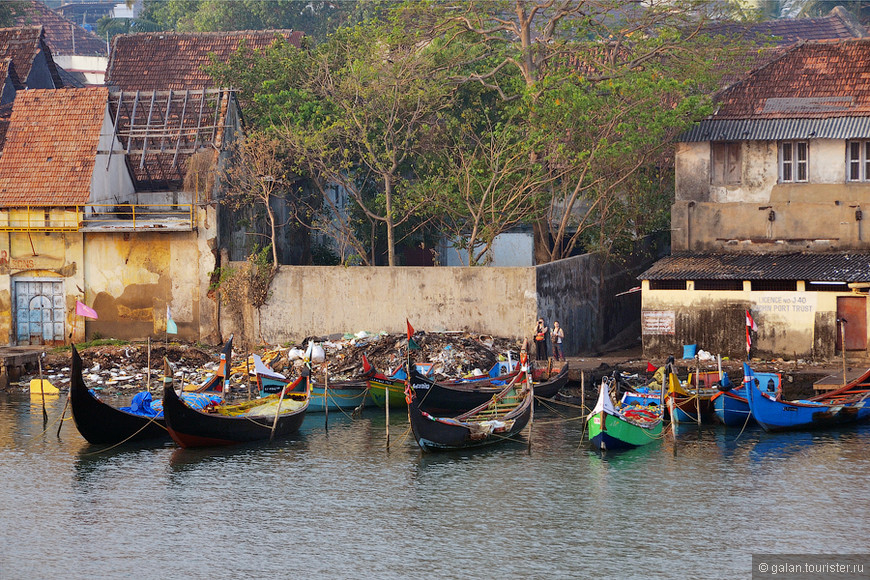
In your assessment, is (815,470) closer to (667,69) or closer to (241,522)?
(241,522)

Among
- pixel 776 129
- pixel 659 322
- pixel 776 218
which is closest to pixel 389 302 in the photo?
pixel 659 322

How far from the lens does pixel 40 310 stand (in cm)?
3388

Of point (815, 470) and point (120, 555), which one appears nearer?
point (120, 555)

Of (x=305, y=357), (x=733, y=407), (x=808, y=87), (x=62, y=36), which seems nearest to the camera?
(x=733, y=407)

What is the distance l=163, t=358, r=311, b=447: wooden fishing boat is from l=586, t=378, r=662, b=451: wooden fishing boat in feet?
21.5

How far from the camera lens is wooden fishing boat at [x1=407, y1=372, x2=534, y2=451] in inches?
902

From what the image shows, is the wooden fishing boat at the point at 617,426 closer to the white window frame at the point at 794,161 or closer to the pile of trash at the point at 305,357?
the pile of trash at the point at 305,357

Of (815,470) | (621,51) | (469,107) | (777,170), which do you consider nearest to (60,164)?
(469,107)

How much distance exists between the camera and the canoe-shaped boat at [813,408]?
2477cm

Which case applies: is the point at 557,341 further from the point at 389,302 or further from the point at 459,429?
the point at 459,429

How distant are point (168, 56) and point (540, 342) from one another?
20485 mm

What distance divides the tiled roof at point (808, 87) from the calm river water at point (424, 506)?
10.6 metres

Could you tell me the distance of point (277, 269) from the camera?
32.6 metres

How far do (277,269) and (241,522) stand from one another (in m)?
14.1
